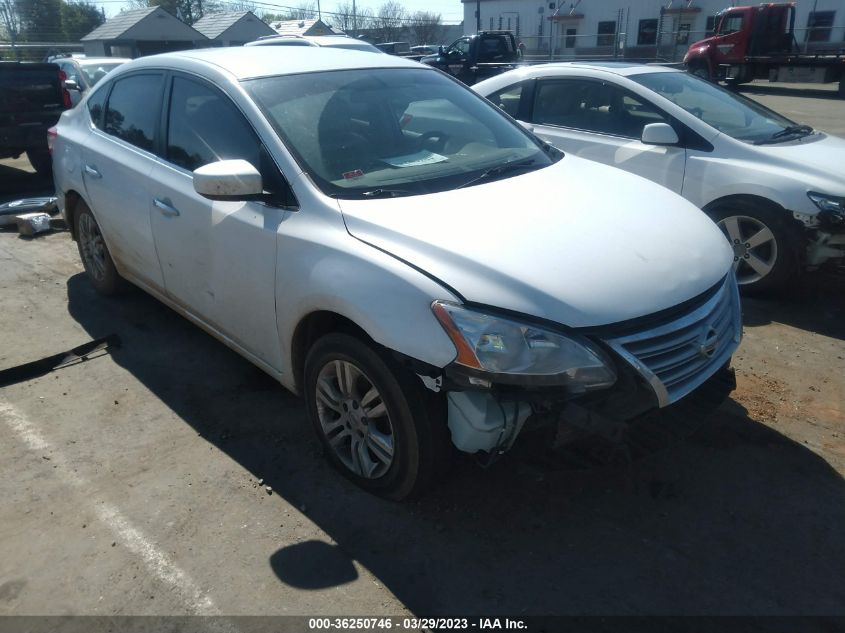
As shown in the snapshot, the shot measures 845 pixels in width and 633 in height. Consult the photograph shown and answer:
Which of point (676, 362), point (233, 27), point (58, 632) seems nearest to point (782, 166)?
point (676, 362)

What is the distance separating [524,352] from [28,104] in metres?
9.52

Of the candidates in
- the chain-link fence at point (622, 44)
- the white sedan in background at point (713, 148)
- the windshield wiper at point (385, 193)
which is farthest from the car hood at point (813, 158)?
the chain-link fence at point (622, 44)

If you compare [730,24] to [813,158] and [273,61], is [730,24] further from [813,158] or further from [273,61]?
[273,61]

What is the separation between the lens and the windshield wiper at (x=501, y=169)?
3.21m

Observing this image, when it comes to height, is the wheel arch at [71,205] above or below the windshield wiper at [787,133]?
below

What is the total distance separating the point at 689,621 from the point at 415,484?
1087 mm

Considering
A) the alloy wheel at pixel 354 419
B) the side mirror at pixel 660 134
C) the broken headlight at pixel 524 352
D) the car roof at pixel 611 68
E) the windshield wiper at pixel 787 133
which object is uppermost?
the car roof at pixel 611 68

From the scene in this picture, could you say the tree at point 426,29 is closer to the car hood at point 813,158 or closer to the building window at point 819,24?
the building window at point 819,24

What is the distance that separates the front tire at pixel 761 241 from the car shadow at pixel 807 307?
5.7 inches

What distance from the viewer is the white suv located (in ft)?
8.00

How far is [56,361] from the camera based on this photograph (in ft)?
14.1

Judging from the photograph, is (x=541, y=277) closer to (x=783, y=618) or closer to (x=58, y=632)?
(x=783, y=618)

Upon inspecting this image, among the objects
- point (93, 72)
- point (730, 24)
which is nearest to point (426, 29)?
point (730, 24)

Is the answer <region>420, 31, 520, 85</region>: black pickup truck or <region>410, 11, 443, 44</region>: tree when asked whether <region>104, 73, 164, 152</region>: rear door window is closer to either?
<region>420, 31, 520, 85</region>: black pickup truck
